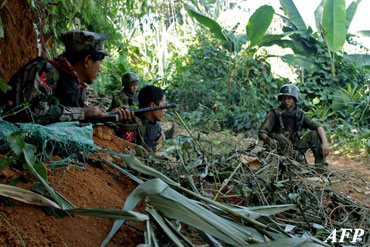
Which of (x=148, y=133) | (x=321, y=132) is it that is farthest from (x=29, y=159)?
(x=321, y=132)

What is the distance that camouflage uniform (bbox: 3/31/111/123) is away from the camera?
8.04 feet

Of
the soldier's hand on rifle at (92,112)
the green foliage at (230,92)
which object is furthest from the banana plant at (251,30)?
the soldier's hand on rifle at (92,112)

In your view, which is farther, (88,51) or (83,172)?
(88,51)

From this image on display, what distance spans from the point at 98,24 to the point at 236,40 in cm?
614

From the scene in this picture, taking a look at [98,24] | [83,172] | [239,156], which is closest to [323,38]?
[98,24]

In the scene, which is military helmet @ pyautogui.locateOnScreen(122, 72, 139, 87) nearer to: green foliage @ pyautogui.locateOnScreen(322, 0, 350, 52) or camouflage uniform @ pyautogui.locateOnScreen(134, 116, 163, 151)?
camouflage uniform @ pyautogui.locateOnScreen(134, 116, 163, 151)

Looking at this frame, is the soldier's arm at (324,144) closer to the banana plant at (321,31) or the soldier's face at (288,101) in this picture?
the soldier's face at (288,101)

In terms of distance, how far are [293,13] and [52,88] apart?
362 inches

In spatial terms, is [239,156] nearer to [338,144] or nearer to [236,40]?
[338,144]

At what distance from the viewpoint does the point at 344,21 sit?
9336mm

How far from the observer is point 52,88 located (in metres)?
2.74

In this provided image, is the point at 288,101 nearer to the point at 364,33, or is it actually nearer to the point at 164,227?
the point at 164,227

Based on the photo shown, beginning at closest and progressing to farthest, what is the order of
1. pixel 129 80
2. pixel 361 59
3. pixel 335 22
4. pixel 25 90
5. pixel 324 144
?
1. pixel 25 90
2. pixel 324 144
3. pixel 129 80
4. pixel 335 22
5. pixel 361 59

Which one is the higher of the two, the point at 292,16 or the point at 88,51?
the point at 292,16
